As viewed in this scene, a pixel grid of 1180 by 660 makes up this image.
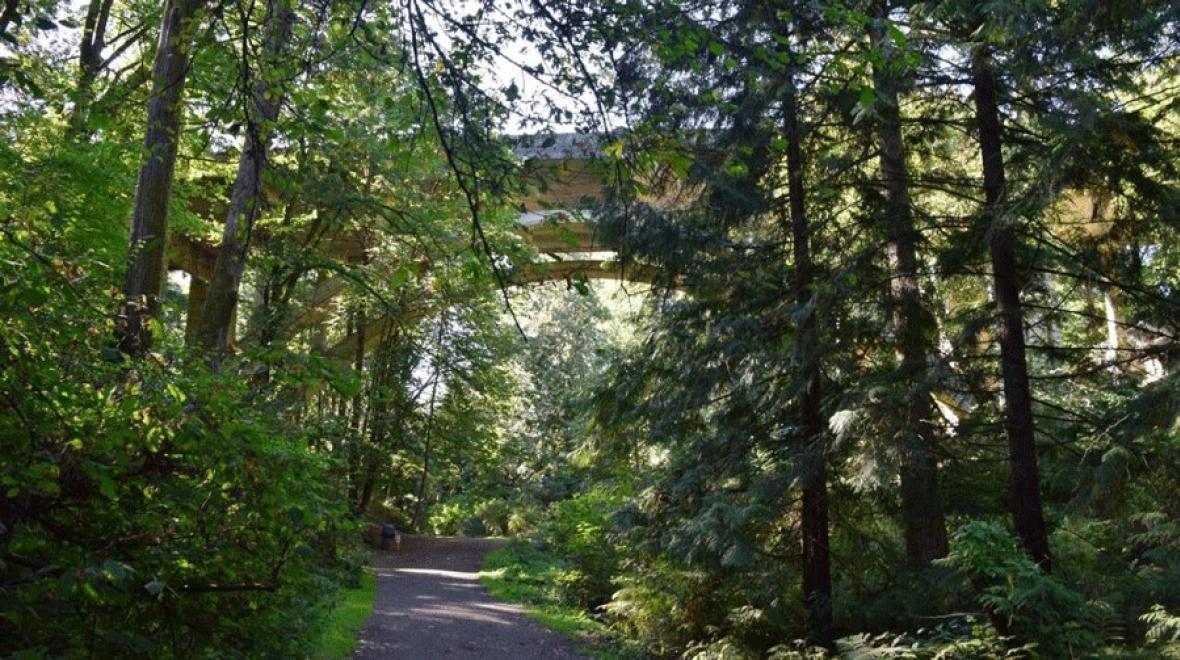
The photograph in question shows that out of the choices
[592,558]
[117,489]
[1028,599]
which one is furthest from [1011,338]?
[592,558]

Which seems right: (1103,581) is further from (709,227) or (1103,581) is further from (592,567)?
(592,567)

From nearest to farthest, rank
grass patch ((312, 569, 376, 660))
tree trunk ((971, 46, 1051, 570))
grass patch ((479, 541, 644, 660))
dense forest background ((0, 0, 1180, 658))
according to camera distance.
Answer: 1. dense forest background ((0, 0, 1180, 658))
2. tree trunk ((971, 46, 1051, 570))
3. grass patch ((312, 569, 376, 660))
4. grass patch ((479, 541, 644, 660))

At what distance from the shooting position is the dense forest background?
3896 millimetres

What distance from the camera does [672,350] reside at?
11.2 metres

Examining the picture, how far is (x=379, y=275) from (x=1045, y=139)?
38.4 feet

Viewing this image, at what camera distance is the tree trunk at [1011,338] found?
8.11 m

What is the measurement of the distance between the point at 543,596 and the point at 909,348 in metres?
9.55

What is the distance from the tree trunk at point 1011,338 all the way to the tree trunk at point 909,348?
2.41 feet

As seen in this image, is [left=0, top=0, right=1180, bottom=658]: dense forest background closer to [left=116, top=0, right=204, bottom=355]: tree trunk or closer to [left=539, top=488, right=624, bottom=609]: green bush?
[left=116, top=0, right=204, bottom=355]: tree trunk

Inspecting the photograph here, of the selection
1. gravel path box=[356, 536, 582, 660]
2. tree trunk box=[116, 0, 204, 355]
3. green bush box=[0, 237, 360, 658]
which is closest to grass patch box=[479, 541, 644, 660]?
gravel path box=[356, 536, 582, 660]

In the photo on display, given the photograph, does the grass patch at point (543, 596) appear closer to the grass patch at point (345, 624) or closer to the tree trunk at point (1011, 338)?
the grass patch at point (345, 624)

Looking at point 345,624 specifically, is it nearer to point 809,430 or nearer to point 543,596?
point 543,596

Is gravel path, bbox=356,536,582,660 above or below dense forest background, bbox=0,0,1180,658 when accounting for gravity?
below

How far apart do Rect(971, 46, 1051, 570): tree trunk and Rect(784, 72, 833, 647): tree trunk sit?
5.64 feet
